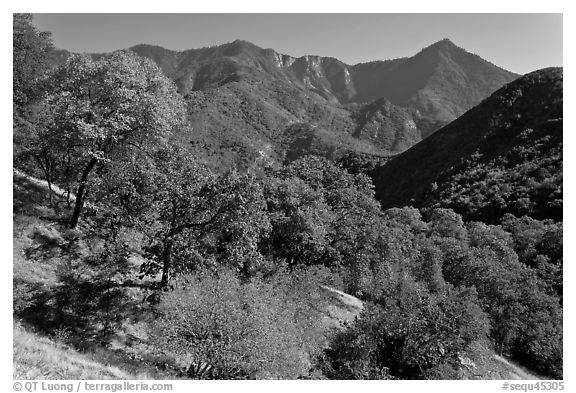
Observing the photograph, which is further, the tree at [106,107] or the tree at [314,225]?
the tree at [314,225]

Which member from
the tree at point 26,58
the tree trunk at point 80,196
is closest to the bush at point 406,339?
the tree trunk at point 80,196

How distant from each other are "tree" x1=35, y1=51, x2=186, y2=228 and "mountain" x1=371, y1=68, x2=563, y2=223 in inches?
4106

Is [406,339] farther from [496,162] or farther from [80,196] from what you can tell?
[496,162]

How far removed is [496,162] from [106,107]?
145 meters

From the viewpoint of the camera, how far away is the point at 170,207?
21266 millimetres

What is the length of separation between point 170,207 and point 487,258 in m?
54.2

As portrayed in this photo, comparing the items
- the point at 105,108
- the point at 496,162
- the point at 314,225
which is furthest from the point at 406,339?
the point at 496,162

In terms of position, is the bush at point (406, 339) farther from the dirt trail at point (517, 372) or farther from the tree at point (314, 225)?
the dirt trail at point (517, 372)

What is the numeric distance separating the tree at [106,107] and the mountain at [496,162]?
4106 inches

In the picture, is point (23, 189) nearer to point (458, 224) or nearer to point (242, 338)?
point (242, 338)

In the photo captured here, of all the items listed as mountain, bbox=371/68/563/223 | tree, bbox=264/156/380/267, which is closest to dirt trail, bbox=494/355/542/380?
tree, bbox=264/156/380/267

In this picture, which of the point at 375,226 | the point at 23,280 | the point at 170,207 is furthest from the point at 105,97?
the point at 375,226

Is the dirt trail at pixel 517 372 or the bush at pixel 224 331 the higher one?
the bush at pixel 224 331

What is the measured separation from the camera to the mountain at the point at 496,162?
113 meters
